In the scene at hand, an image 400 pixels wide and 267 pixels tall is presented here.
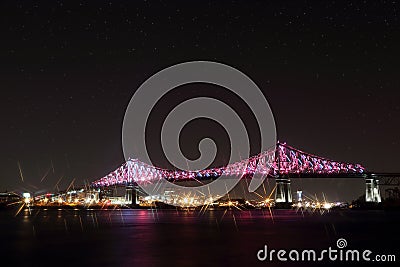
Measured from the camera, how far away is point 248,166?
5207 inches

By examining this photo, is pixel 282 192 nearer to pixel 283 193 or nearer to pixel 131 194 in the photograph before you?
pixel 283 193

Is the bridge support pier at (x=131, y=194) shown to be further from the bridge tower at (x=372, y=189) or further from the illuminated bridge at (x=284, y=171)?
the bridge tower at (x=372, y=189)

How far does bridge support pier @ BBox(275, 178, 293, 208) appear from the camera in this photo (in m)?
122

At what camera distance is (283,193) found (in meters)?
122

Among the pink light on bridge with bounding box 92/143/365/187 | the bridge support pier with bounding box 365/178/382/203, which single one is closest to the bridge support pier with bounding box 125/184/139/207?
the pink light on bridge with bounding box 92/143/365/187

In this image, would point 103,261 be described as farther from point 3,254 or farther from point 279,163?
point 279,163

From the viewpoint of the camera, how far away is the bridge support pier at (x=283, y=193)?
4793 inches

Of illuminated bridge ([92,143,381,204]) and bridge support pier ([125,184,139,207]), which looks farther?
bridge support pier ([125,184,139,207])

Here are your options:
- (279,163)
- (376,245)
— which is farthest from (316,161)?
(376,245)

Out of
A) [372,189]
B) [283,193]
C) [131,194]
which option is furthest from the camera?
[131,194]

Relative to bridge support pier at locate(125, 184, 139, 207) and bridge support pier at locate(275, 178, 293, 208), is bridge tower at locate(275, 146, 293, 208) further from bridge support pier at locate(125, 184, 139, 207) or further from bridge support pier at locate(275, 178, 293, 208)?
bridge support pier at locate(125, 184, 139, 207)

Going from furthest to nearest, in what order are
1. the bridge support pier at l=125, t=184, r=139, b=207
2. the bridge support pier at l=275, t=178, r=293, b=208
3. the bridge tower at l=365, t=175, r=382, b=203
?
1. the bridge support pier at l=125, t=184, r=139, b=207
2. the bridge tower at l=365, t=175, r=382, b=203
3. the bridge support pier at l=275, t=178, r=293, b=208

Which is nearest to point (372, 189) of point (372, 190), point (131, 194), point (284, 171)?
point (372, 190)

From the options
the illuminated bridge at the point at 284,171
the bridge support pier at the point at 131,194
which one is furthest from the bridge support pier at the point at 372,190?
the bridge support pier at the point at 131,194
